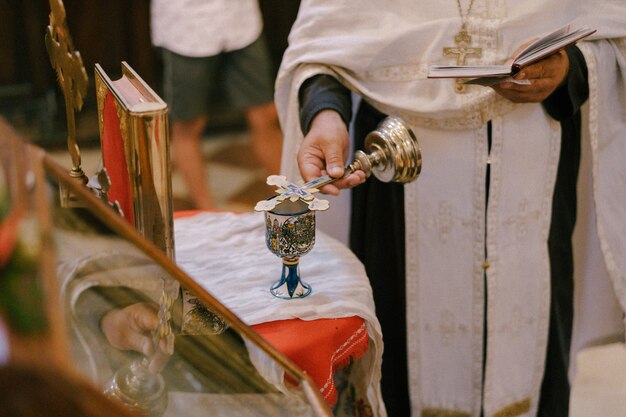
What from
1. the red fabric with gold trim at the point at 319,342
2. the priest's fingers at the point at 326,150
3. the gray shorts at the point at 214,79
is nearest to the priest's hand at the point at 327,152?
the priest's fingers at the point at 326,150

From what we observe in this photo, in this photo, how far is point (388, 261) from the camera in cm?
192

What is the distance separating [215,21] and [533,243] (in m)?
2.27

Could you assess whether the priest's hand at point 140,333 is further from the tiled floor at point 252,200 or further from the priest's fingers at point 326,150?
the tiled floor at point 252,200

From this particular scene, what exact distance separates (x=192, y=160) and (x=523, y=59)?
2.67 metres

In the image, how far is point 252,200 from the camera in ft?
13.5

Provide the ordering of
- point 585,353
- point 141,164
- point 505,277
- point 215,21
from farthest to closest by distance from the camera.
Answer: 1. point 215,21
2. point 585,353
3. point 505,277
4. point 141,164

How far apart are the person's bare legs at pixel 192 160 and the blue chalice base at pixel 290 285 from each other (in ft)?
8.74

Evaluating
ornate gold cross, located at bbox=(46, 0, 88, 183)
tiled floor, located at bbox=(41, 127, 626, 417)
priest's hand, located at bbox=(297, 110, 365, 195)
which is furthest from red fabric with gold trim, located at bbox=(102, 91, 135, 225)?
tiled floor, located at bbox=(41, 127, 626, 417)

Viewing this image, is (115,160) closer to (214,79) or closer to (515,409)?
(515,409)

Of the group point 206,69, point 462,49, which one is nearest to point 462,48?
point 462,49

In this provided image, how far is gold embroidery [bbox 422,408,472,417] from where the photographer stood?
193cm

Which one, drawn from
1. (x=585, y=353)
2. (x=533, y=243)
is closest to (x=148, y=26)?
(x=585, y=353)

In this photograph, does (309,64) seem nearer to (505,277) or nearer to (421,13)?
(421,13)

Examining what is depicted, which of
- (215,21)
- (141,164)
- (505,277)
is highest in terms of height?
(141,164)
